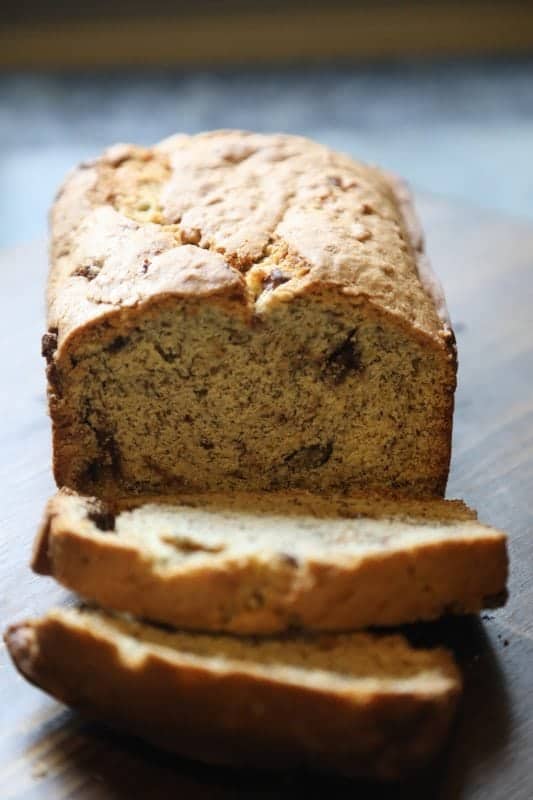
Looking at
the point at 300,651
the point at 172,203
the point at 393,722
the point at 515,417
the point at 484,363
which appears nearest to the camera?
the point at 393,722

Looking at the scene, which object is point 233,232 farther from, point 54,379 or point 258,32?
point 258,32

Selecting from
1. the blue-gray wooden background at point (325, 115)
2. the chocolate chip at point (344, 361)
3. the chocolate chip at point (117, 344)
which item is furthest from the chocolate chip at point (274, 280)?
the blue-gray wooden background at point (325, 115)

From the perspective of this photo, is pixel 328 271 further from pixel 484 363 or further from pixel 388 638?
pixel 484 363

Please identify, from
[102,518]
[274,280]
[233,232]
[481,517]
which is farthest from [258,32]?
[102,518]

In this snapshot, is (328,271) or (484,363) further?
(484,363)

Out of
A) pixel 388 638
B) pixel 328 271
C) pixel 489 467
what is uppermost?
pixel 328 271

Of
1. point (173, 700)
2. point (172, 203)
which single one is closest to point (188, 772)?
point (173, 700)

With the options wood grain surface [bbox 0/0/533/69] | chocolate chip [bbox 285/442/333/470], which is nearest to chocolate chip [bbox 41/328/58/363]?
chocolate chip [bbox 285/442/333/470]
